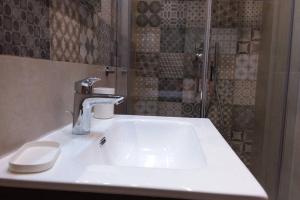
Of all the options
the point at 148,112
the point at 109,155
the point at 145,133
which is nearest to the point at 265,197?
the point at 109,155

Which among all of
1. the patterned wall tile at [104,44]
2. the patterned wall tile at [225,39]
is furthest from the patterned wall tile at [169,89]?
the patterned wall tile at [104,44]

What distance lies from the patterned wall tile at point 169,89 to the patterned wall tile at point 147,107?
74 millimetres

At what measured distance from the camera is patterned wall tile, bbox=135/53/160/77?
6.97 feet

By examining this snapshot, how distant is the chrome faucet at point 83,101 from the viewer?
78cm

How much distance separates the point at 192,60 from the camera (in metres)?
2.06

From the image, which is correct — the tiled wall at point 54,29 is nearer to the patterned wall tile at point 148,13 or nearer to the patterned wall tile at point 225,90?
the patterned wall tile at point 148,13

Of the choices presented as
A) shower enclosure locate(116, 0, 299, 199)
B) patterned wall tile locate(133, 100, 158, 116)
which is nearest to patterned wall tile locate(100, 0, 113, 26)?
shower enclosure locate(116, 0, 299, 199)

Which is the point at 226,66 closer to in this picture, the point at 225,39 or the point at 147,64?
the point at 225,39

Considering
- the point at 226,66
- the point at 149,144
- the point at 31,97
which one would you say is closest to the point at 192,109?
the point at 226,66

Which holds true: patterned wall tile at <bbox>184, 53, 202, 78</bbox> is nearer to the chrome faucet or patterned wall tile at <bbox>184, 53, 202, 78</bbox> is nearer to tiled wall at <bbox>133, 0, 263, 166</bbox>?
tiled wall at <bbox>133, 0, 263, 166</bbox>

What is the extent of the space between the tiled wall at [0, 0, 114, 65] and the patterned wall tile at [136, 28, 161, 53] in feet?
2.53

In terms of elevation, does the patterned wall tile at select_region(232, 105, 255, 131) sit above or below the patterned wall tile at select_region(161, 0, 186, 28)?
below

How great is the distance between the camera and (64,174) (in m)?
0.49

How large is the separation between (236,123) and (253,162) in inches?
13.2
